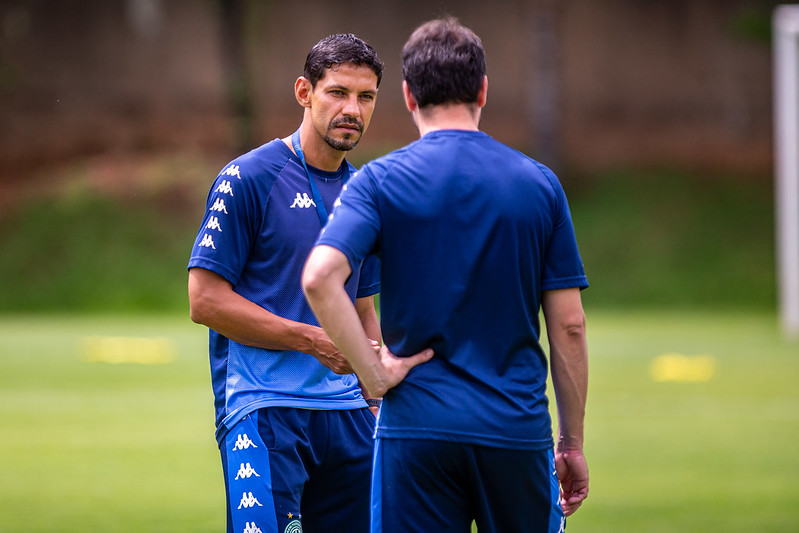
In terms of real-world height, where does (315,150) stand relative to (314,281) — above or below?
above

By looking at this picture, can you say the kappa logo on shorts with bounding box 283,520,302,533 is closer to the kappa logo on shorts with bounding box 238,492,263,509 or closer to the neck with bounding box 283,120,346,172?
the kappa logo on shorts with bounding box 238,492,263,509

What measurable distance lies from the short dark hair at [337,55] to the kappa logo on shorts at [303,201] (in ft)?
1.42

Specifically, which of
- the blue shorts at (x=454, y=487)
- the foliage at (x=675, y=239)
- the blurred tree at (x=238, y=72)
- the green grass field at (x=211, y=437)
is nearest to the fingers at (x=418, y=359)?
the blue shorts at (x=454, y=487)

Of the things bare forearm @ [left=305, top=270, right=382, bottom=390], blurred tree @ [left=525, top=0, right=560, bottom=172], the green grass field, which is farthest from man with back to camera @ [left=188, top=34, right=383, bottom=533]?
blurred tree @ [left=525, top=0, right=560, bottom=172]

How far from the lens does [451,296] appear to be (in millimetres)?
3547

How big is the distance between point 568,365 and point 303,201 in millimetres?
1323

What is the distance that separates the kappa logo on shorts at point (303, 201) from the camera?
→ 448cm

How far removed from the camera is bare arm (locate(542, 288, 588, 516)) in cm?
373

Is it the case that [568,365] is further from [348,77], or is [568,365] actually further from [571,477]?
[348,77]

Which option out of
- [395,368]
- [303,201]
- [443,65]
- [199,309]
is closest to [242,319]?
[199,309]

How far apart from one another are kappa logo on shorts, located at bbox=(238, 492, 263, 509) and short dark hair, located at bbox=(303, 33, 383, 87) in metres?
1.59

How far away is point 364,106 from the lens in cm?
449

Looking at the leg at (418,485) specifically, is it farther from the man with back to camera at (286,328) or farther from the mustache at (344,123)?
the mustache at (344,123)

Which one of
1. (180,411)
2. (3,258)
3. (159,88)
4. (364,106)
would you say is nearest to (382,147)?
(159,88)
